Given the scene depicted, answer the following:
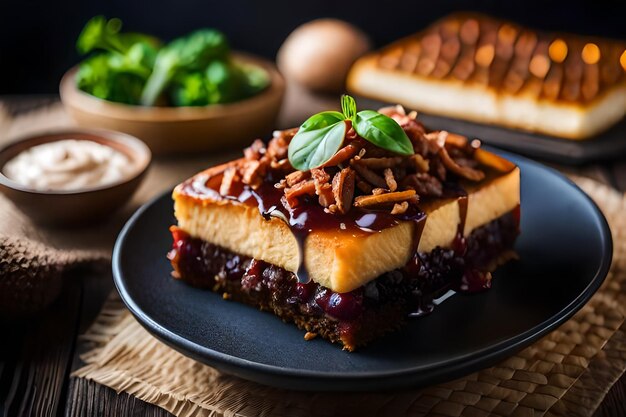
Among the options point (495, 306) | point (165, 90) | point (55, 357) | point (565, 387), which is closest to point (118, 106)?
point (165, 90)

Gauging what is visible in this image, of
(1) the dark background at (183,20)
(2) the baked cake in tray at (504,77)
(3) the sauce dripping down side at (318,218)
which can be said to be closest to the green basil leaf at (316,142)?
(3) the sauce dripping down side at (318,218)

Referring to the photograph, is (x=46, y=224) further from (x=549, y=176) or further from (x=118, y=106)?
(x=549, y=176)

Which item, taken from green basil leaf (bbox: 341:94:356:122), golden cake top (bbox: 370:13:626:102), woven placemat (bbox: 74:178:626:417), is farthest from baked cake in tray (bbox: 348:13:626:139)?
green basil leaf (bbox: 341:94:356:122)

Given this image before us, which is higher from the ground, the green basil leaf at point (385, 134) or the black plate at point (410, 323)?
the green basil leaf at point (385, 134)

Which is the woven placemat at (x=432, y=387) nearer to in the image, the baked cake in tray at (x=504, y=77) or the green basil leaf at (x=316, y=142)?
the green basil leaf at (x=316, y=142)

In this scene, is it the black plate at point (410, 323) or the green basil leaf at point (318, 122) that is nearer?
the black plate at point (410, 323)

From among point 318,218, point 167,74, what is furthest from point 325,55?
point 318,218
